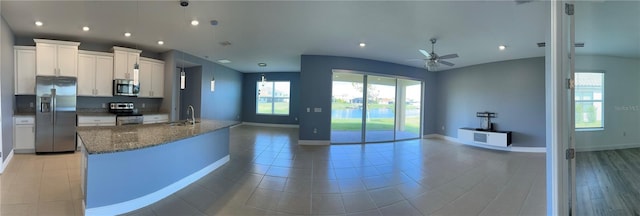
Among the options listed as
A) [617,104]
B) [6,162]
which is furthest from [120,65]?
[617,104]

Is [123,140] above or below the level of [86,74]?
below

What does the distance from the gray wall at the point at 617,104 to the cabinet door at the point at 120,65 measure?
738cm

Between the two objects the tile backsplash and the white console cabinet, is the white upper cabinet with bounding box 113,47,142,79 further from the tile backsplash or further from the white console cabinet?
the white console cabinet

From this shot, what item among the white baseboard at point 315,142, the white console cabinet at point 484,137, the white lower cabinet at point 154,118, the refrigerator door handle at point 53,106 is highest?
the refrigerator door handle at point 53,106

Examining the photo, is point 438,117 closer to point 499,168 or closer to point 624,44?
point 499,168

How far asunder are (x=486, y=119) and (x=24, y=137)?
1025cm

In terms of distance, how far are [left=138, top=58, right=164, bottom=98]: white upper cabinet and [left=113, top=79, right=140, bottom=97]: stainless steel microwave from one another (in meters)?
0.26

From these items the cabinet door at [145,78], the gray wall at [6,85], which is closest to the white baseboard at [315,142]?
the cabinet door at [145,78]

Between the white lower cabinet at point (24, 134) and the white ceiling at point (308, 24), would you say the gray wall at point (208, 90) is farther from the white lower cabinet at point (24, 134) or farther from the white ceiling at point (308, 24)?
the white lower cabinet at point (24, 134)

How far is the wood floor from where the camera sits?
2469 millimetres

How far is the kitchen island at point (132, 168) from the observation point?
226 centimetres

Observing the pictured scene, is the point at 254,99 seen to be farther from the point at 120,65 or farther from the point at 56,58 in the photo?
the point at 56,58

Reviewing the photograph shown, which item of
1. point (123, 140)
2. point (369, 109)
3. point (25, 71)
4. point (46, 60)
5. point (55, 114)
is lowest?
point (123, 140)

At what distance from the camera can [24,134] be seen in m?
4.48
